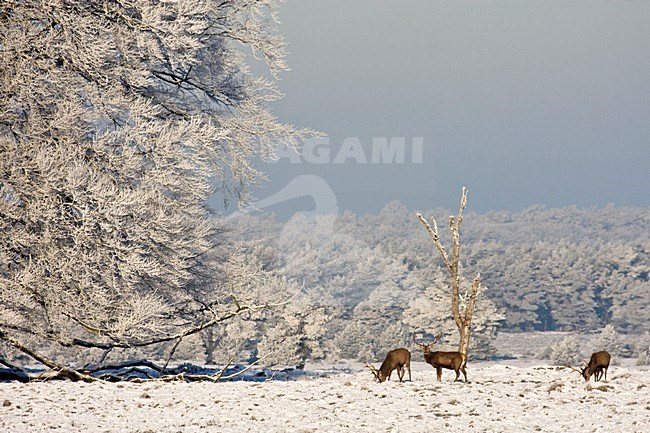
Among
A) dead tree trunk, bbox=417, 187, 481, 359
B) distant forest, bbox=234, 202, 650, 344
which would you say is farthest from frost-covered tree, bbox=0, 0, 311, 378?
Result: distant forest, bbox=234, 202, 650, 344

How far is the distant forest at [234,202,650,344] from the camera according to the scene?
1743 inches

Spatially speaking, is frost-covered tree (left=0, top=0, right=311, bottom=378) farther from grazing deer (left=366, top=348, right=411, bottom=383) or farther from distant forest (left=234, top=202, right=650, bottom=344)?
distant forest (left=234, top=202, right=650, bottom=344)

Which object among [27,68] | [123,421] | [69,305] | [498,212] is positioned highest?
[498,212]

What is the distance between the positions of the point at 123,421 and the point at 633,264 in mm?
61728

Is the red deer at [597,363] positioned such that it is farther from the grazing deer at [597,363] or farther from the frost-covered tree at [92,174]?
the frost-covered tree at [92,174]

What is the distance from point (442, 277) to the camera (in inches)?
1802


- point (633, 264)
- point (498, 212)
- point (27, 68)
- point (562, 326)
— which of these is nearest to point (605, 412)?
point (27, 68)

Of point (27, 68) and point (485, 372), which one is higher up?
point (27, 68)

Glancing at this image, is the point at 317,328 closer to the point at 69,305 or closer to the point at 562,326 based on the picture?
the point at 69,305

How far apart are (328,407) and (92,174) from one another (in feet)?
14.7

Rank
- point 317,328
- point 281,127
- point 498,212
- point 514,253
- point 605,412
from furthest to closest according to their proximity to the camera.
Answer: point 498,212
point 514,253
point 317,328
point 281,127
point 605,412

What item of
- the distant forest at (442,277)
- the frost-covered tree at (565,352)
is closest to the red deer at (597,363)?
Answer: the distant forest at (442,277)

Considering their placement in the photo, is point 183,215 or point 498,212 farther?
point 498,212

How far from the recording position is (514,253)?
60375 millimetres
